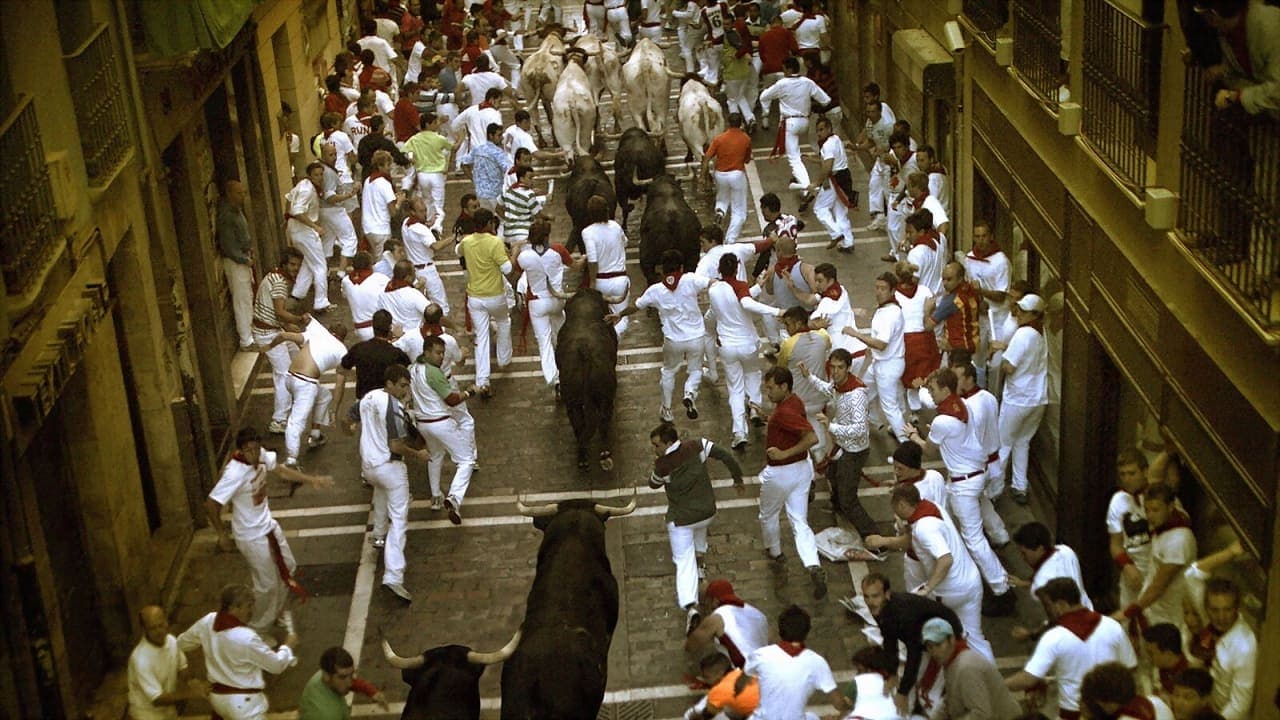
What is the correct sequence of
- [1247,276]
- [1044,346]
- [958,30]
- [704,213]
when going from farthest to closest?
1. [704,213]
2. [958,30]
3. [1044,346]
4. [1247,276]

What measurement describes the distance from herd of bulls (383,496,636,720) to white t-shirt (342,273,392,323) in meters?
5.32

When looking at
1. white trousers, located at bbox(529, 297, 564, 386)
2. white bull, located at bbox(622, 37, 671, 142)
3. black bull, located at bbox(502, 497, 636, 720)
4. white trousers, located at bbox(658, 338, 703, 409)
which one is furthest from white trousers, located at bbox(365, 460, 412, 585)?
white bull, located at bbox(622, 37, 671, 142)

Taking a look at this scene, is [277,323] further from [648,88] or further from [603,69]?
[603,69]

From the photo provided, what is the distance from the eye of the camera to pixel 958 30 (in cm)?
1848

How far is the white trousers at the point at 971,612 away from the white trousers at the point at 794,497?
1.80 m

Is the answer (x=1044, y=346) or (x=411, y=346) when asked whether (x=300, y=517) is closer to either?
(x=411, y=346)

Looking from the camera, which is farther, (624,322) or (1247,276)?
(624,322)

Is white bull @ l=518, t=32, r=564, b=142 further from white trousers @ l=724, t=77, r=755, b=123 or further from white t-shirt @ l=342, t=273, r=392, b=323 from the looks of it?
white t-shirt @ l=342, t=273, r=392, b=323

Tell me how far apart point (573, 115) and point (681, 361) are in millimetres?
8201

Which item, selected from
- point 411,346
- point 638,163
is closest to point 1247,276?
point 411,346

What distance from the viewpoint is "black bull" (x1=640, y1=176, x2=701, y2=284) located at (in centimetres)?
1945

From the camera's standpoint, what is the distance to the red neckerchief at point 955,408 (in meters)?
13.1

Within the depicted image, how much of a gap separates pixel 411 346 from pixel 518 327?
3733 millimetres

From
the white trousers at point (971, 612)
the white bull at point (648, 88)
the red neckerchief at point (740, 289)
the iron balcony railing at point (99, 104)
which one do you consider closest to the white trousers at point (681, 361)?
the red neckerchief at point (740, 289)
